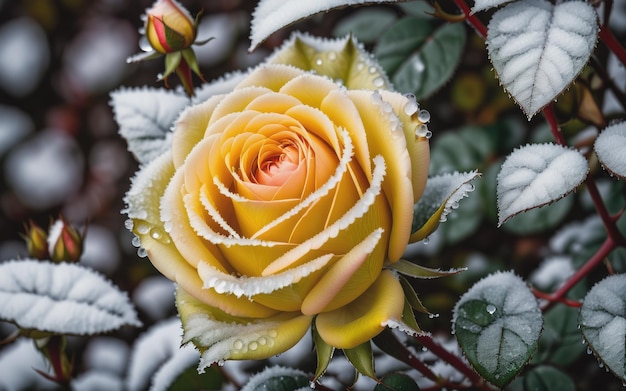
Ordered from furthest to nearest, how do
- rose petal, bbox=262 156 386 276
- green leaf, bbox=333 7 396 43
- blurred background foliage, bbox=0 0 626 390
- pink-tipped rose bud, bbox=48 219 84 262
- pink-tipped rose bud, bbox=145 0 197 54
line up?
green leaf, bbox=333 7 396 43, blurred background foliage, bbox=0 0 626 390, pink-tipped rose bud, bbox=48 219 84 262, pink-tipped rose bud, bbox=145 0 197 54, rose petal, bbox=262 156 386 276

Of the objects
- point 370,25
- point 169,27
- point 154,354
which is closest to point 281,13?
point 169,27

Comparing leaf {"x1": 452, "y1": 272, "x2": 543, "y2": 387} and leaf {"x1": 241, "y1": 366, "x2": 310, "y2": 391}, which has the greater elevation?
leaf {"x1": 452, "y1": 272, "x2": 543, "y2": 387}

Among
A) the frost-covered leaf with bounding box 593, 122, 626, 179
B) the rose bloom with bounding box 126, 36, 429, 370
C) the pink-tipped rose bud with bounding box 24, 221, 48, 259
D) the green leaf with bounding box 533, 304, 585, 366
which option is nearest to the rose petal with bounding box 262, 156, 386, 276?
the rose bloom with bounding box 126, 36, 429, 370

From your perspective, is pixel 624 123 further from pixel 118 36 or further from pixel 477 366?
pixel 118 36

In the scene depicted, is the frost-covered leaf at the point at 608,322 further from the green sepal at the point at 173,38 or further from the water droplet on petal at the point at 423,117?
the green sepal at the point at 173,38

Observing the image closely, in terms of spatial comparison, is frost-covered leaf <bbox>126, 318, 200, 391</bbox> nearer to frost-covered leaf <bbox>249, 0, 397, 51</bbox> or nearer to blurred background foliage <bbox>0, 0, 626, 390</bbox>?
blurred background foliage <bbox>0, 0, 626, 390</bbox>

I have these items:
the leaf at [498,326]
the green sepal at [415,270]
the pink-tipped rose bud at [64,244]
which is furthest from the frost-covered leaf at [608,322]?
the pink-tipped rose bud at [64,244]

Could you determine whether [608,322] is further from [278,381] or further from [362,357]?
[278,381]
